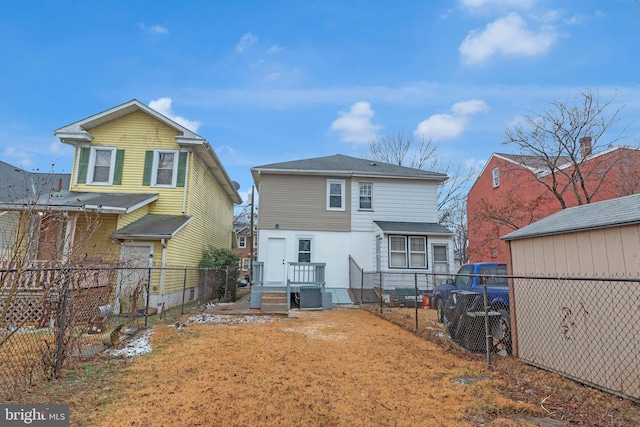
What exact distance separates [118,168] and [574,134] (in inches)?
751

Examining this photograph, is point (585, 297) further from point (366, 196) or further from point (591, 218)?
point (366, 196)

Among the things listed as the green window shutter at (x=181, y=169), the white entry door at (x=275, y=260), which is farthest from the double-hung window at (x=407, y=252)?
the green window shutter at (x=181, y=169)

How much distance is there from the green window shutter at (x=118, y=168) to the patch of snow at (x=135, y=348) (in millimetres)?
8688

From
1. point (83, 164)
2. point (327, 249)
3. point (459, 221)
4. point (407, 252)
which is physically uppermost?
point (459, 221)

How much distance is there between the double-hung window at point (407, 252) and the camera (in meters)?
14.0

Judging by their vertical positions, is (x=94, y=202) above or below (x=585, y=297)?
above

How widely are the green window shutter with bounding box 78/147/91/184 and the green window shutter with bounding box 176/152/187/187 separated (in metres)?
3.68

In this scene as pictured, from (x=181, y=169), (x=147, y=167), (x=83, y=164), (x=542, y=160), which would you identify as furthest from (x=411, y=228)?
(x=83, y=164)

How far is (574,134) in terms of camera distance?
43.6ft

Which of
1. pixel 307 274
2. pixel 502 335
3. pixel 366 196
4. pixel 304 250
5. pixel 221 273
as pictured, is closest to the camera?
pixel 502 335

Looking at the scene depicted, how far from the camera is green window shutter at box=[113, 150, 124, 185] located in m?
13.1

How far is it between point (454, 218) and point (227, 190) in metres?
20.8

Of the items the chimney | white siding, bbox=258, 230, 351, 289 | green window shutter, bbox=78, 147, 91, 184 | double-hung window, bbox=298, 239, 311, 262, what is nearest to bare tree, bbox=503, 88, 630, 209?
the chimney

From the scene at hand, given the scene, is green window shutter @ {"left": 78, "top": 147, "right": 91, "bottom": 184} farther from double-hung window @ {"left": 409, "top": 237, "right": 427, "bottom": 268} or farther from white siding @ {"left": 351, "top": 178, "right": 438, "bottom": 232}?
double-hung window @ {"left": 409, "top": 237, "right": 427, "bottom": 268}
